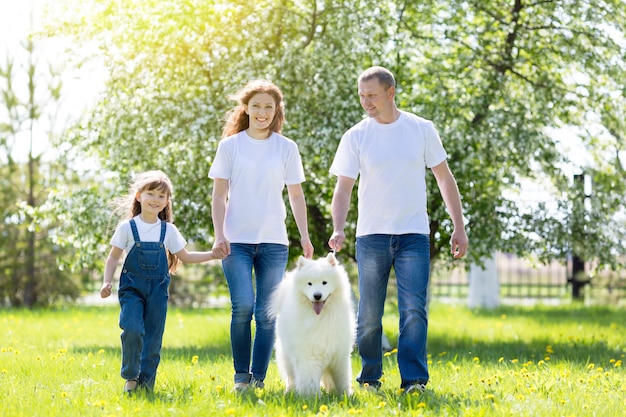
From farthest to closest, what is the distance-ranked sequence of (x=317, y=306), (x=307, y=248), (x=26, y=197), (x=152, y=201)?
(x=26, y=197) < (x=307, y=248) < (x=152, y=201) < (x=317, y=306)

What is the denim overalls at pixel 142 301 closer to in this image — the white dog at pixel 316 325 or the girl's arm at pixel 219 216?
the girl's arm at pixel 219 216

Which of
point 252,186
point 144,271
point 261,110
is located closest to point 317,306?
point 252,186

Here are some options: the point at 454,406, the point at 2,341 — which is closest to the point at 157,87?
the point at 2,341

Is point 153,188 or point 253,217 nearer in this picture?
point 153,188

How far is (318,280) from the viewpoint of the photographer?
18.6ft

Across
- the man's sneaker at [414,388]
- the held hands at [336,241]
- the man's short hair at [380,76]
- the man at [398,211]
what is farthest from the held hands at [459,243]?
the man's short hair at [380,76]

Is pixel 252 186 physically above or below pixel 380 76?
below

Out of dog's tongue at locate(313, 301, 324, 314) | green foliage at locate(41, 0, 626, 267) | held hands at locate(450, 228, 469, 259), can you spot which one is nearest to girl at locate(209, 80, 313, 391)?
dog's tongue at locate(313, 301, 324, 314)

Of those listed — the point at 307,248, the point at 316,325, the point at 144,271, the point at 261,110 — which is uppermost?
the point at 261,110

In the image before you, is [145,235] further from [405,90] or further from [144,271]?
[405,90]

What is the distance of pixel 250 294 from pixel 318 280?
23.0 inches

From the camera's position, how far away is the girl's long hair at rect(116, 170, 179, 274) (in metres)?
5.82

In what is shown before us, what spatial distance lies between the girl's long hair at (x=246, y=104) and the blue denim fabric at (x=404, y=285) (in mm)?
1091

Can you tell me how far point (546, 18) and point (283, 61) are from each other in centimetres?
381
